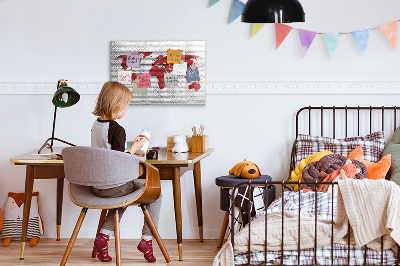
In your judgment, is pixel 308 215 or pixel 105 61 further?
pixel 105 61

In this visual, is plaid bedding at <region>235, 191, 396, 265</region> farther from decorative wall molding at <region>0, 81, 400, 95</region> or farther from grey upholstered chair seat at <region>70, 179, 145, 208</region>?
decorative wall molding at <region>0, 81, 400, 95</region>

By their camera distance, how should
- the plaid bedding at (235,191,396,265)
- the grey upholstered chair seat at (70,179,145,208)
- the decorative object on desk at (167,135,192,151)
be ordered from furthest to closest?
1. the decorative object on desk at (167,135,192,151)
2. the grey upholstered chair seat at (70,179,145,208)
3. the plaid bedding at (235,191,396,265)

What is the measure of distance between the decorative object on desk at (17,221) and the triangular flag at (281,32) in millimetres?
2082

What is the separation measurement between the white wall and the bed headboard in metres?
0.06

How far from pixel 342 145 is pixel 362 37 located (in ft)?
2.54

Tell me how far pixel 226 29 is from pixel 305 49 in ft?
1.89

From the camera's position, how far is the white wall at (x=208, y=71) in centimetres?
439

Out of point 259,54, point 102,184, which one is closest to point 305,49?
point 259,54

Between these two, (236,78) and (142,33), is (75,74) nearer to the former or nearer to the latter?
(142,33)

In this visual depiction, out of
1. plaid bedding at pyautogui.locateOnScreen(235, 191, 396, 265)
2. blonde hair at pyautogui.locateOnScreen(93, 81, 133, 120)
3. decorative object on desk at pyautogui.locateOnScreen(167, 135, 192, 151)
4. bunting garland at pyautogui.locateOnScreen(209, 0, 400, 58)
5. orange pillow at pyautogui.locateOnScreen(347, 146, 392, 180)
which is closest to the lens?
plaid bedding at pyautogui.locateOnScreen(235, 191, 396, 265)

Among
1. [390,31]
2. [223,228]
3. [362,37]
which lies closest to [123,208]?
[223,228]

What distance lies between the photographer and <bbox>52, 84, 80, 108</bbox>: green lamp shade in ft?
13.4

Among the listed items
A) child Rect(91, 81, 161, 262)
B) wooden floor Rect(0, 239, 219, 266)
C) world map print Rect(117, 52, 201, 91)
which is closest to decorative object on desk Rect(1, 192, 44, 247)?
wooden floor Rect(0, 239, 219, 266)

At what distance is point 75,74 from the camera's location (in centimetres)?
450
